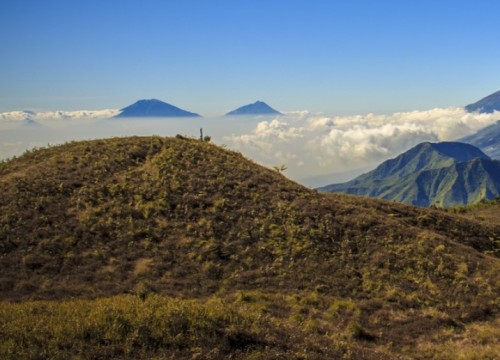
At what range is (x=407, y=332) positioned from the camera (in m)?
26.0

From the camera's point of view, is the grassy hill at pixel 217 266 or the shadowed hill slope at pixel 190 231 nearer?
the grassy hill at pixel 217 266

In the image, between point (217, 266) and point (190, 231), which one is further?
point (190, 231)

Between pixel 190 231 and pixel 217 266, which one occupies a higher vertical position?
pixel 190 231

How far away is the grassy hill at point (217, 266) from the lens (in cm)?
1734

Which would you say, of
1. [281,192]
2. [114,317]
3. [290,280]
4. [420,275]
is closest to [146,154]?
[281,192]

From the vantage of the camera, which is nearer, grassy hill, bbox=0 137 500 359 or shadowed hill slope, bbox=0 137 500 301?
grassy hill, bbox=0 137 500 359

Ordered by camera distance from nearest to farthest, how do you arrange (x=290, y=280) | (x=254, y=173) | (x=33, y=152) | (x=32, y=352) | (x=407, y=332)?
1. (x=32, y=352)
2. (x=407, y=332)
3. (x=290, y=280)
4. (x=254, y=173)
5. (x=33, y=152)

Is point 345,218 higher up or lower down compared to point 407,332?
higher up

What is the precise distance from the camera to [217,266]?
1325 inches

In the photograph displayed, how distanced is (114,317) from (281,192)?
32.1 metres

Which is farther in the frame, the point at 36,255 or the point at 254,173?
the point at 254,173

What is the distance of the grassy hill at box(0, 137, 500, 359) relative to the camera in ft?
56.9

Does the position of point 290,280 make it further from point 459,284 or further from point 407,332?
point 459,284

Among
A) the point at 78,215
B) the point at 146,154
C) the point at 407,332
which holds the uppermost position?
the point at 146,154
